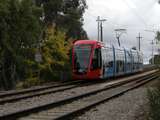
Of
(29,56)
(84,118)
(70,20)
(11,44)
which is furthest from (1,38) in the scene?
(70,20)

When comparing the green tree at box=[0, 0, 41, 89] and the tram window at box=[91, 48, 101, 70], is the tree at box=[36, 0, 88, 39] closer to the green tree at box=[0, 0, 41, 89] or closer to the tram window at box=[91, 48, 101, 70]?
the green tree at box=[0, 0, 41, 89]

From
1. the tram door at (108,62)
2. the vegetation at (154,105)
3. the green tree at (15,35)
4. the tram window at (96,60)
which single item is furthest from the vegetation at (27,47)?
the vegetation at (154,105)

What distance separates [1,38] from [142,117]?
2383 centimetres

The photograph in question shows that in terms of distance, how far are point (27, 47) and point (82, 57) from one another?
15.8ft

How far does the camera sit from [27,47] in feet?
140

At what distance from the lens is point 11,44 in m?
40.0

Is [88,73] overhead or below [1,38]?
below

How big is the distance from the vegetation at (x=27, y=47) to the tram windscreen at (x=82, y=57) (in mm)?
2856

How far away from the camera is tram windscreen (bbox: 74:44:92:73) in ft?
133

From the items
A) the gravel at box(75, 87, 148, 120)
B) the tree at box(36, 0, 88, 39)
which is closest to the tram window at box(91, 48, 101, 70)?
the gravel at box(75, 87, 148, 120)

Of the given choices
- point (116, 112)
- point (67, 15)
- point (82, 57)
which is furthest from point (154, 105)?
point (67, 15)

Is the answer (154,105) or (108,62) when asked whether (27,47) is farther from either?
(154,105)

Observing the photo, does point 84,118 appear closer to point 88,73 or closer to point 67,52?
point 88,73

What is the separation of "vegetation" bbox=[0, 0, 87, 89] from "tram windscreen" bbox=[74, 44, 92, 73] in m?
2.86
